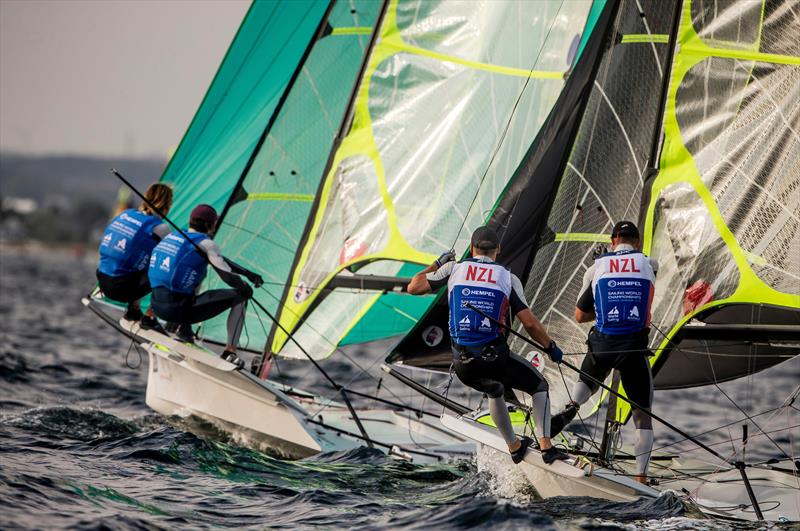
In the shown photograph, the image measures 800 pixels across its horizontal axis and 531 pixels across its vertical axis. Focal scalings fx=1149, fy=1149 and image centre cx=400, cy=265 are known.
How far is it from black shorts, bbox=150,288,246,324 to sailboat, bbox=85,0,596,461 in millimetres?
261

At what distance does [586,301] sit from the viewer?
296 inches

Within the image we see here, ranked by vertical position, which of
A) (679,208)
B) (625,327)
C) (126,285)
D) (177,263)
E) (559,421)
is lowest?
(559,421)

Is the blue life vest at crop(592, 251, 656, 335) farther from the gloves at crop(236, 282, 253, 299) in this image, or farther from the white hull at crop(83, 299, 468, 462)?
the gloves at crop(236, 282, 253, 299)

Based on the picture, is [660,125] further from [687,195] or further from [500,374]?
[500,374]

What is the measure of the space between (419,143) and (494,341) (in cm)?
382

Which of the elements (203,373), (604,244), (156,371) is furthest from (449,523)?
(156,371)

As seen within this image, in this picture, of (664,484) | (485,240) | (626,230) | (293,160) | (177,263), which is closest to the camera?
(485,240)

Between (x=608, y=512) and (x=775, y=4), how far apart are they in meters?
3.80

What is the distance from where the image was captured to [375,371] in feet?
59.4

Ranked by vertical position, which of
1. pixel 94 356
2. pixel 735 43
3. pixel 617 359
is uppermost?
pixel 735 43

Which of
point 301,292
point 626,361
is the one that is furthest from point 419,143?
point 626,361

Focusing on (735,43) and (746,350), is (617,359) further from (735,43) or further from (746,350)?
(735,43)

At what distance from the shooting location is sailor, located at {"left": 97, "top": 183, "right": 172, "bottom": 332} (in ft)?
31.6

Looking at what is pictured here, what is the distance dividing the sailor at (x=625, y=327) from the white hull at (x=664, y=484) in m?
0.38
